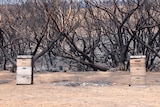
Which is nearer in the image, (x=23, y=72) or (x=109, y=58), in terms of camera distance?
→ (x=23, y=72)

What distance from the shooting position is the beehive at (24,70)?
14102mm

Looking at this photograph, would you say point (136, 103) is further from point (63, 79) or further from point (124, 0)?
point (124, 0)

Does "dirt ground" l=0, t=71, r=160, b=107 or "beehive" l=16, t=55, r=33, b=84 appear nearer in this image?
"dirt ground" l=0, t=71, r=160, b=107

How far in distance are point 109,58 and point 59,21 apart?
7.90 m

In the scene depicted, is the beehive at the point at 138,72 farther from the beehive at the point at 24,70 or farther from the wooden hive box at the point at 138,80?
the beehive at the point at 24,70

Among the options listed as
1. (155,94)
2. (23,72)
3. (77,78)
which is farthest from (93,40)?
(155,94)

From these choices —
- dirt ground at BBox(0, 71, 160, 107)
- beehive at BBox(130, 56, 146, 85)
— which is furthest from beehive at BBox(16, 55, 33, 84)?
beehive at BBox(130, 56, 146, 85)

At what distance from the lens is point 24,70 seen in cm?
1420

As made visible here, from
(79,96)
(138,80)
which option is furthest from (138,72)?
(79,96)

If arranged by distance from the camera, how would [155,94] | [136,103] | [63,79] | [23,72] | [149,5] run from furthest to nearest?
[149,5] → [63,79] → [23,72] → [155,94] → [136,103]

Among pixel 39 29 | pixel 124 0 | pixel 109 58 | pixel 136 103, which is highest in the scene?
pixel 124 0

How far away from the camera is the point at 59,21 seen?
1959 centimetres

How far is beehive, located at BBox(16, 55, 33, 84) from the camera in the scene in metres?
14.1

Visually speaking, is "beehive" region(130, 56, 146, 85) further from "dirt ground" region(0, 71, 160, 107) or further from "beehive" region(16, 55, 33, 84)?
"beehive" region(16, 55, 33, 84)
